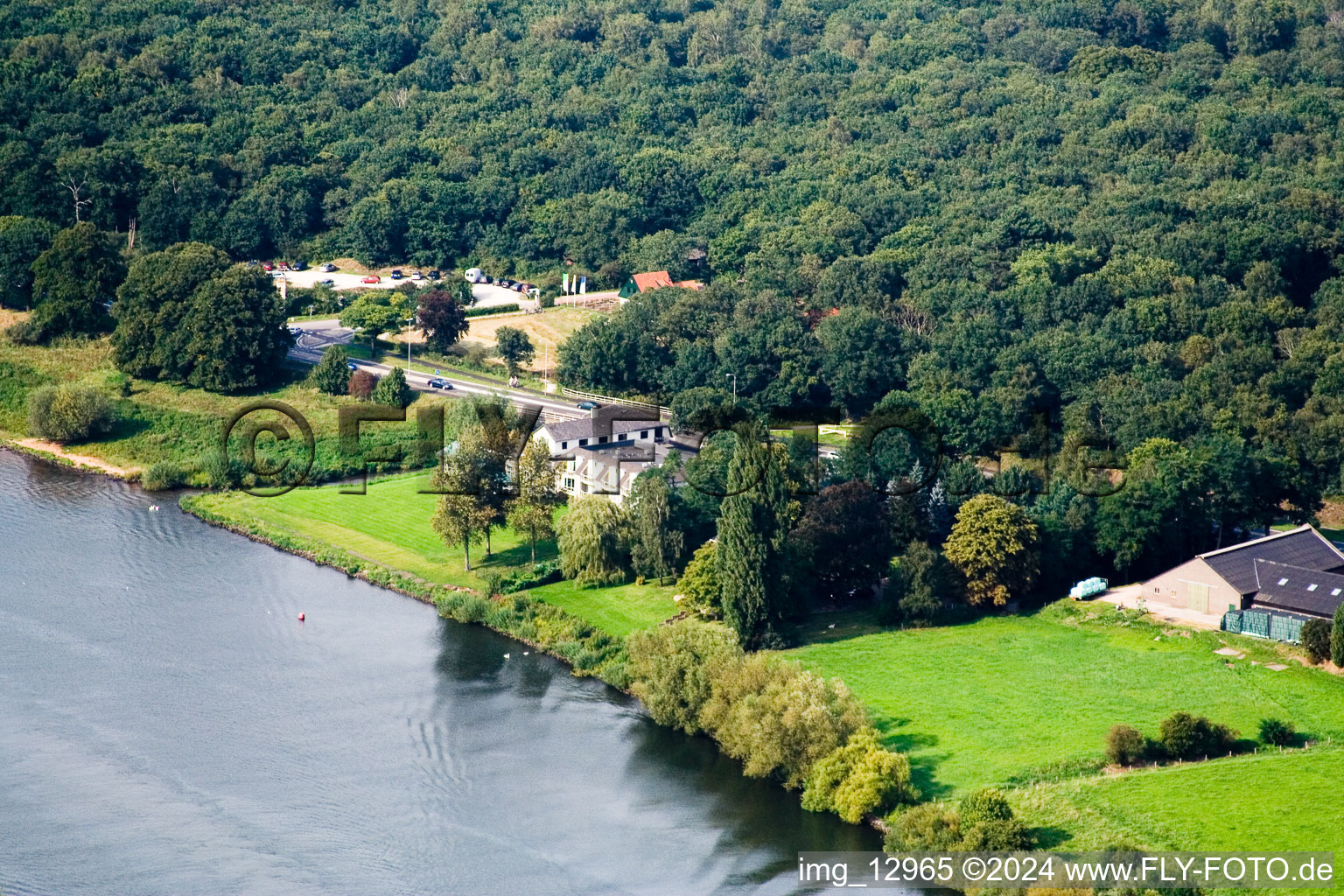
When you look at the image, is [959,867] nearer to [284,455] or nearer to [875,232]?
[284,455]

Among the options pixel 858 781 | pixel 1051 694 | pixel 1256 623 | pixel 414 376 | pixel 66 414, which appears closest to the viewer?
pixel 858 781

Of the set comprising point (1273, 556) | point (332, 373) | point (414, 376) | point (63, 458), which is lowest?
point (1273, 556)

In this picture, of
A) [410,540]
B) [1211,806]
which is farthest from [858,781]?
[410,540]

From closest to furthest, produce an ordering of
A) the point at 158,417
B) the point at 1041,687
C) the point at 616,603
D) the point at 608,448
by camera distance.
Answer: the point at 1041,687
the point at 616,603
the point at 608,448
the point at 158,417

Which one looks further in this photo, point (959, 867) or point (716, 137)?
point (716, 137)

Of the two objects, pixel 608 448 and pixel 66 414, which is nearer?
pixel 608 448

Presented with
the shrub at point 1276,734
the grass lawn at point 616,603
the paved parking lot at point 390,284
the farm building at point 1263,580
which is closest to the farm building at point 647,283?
the paved parking lot at point 390,284

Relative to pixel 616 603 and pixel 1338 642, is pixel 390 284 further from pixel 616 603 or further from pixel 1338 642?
pixel 1338 642

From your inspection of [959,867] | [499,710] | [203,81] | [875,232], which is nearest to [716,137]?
[875,232]
